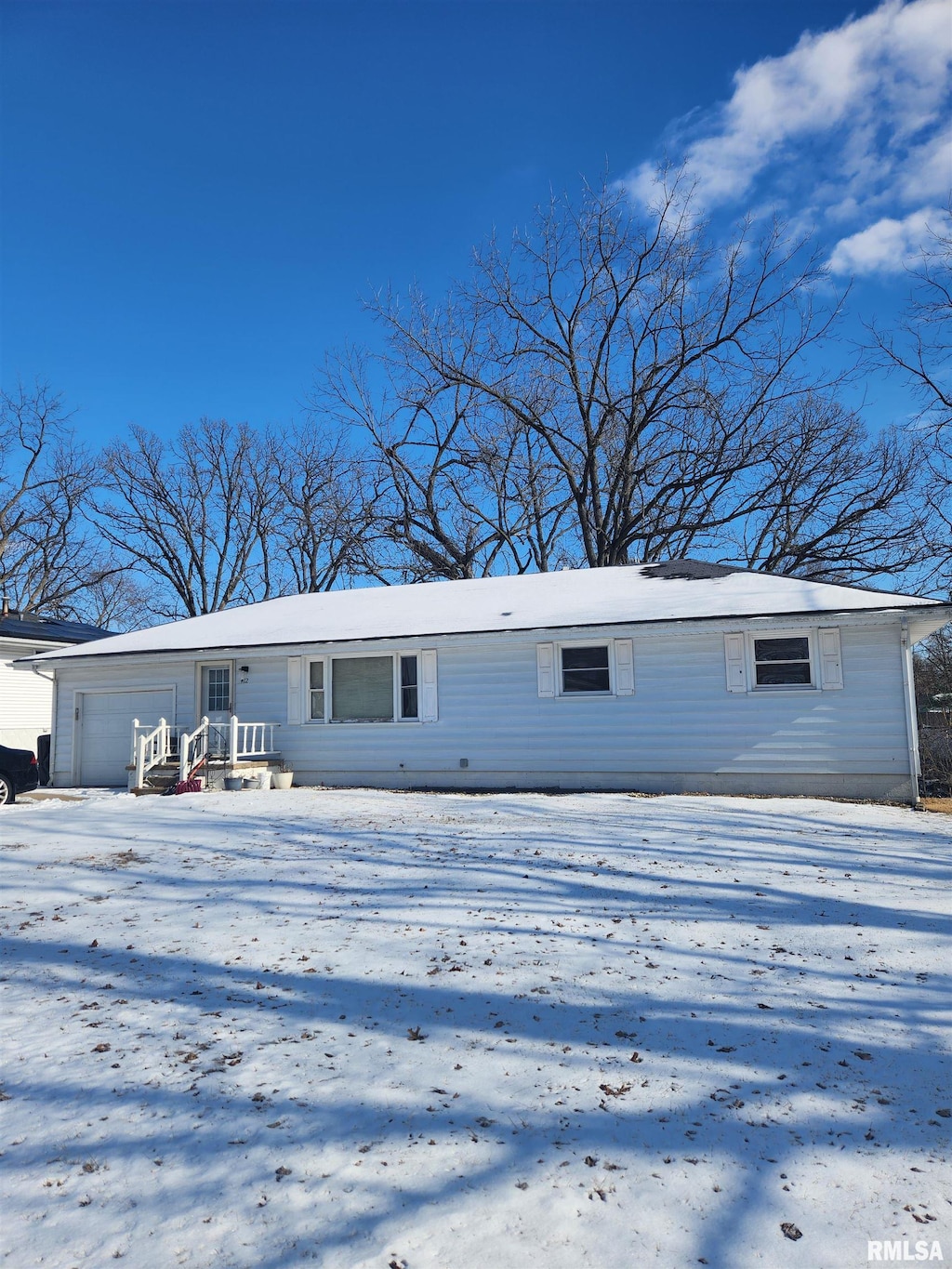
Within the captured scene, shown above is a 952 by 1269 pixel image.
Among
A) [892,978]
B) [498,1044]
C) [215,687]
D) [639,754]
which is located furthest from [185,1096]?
[215,687]

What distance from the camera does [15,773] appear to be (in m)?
14.5

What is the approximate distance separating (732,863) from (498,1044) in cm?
416

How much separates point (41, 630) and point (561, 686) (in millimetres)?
17983

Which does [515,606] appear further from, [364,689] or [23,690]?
[23,690]

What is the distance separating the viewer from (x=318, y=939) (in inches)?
208

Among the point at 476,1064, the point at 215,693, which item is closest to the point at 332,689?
the point at 215,693

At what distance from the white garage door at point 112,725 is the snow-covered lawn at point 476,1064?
1040cm

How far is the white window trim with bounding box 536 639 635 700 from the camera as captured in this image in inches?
544

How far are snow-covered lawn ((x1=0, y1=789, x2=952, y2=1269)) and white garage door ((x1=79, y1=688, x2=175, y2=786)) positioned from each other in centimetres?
1040

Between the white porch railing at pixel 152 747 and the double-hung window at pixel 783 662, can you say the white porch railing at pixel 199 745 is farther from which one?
the double-hung window at pixel 783 662

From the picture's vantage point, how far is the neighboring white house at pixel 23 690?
A: 72.5ft

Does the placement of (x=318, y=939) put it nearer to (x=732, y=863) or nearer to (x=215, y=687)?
(x=732, y=863)

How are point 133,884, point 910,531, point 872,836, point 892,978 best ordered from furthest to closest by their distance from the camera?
point 910,531 → point 872,836 → point 133,884 → point 892,978

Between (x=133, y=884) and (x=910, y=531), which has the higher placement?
(x=910, y=531)
